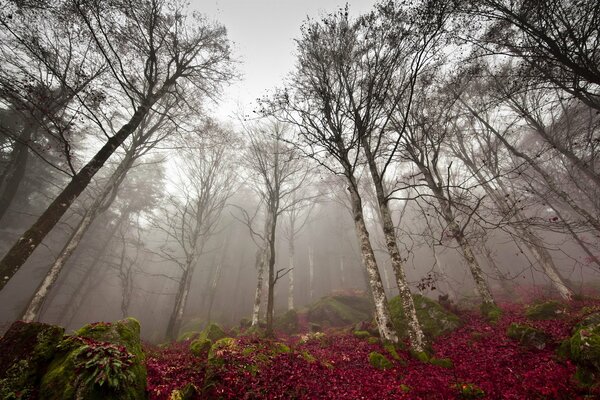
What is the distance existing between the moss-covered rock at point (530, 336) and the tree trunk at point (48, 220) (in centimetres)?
1094

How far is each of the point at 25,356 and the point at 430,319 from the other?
9676 mm

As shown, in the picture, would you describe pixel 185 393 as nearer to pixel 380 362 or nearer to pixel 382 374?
pixel 382 374

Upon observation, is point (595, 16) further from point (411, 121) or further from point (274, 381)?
point (274, 381)

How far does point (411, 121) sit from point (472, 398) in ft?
30.3

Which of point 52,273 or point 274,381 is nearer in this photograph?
point 274,381

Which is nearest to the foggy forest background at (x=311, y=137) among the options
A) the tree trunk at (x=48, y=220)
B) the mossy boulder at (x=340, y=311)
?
the tree trunk at (x=48, y=220)

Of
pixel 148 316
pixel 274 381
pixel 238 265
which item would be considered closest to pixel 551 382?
pixel 274 381

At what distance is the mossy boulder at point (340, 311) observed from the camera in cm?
1531

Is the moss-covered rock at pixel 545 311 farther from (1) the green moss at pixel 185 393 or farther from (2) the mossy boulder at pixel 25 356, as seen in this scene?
(2) the mossy boulder at pixel 25 356

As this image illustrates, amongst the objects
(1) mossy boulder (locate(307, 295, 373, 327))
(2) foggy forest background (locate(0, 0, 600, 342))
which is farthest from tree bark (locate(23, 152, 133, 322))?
(1) mossy boulder (locate(307, 295, 373, 327))

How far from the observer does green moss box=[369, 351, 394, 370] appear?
5.36 meters

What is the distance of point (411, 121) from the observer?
10188 millimetres

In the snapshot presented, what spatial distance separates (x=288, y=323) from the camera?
1466 centimetres

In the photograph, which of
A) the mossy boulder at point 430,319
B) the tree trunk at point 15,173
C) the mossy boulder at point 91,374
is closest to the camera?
the mossy boulder at point 91,374
